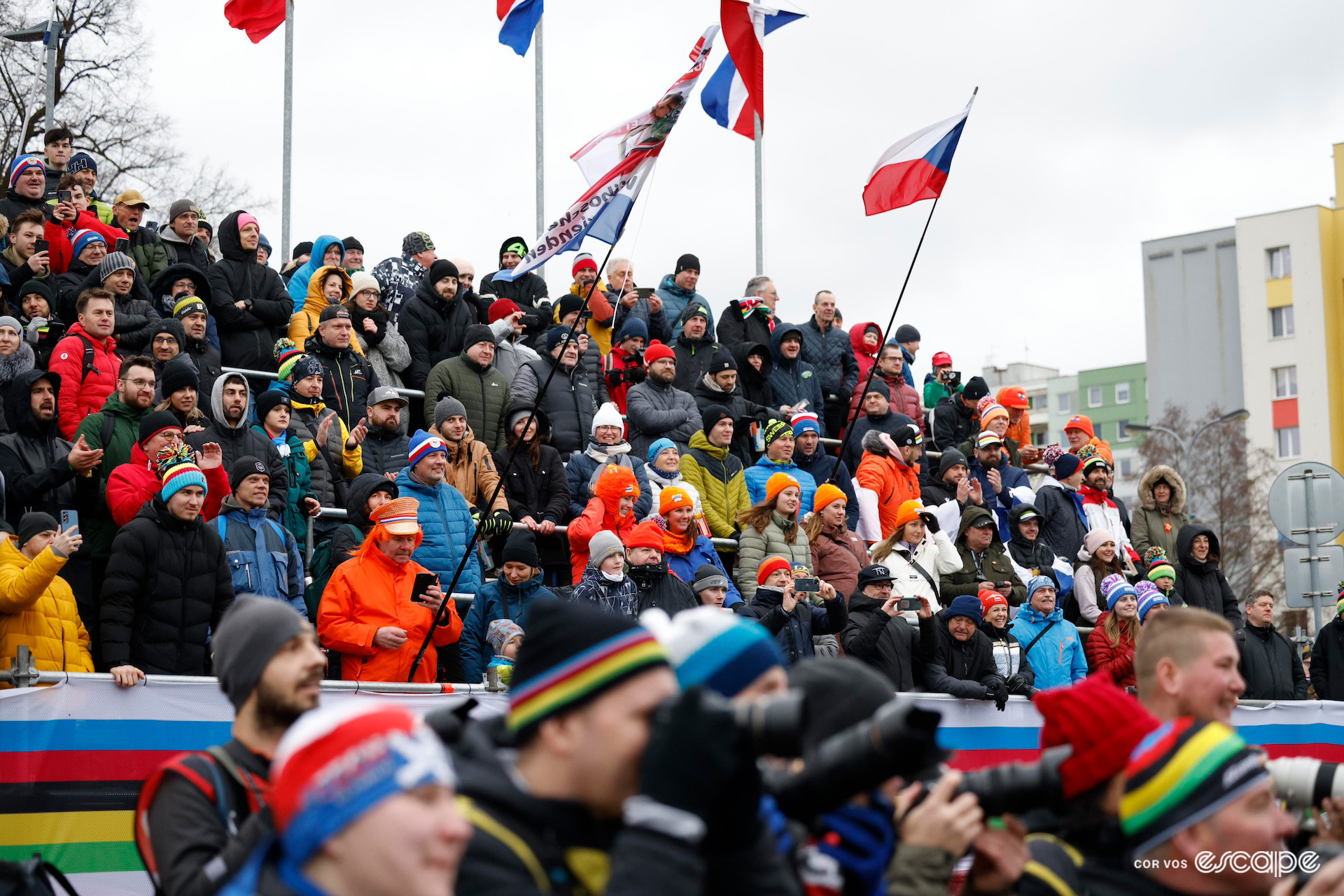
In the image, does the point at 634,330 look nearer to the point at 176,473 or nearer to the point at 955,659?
the point at 955,659

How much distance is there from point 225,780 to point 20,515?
5837mm

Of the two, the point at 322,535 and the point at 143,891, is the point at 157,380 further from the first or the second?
the point at 143,891

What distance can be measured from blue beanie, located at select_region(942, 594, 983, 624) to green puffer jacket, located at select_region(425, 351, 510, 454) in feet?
12.8

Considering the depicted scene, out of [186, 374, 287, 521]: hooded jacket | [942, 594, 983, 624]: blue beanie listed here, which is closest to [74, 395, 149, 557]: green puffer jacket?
[186, 374, 287, 521]: hooded jacket

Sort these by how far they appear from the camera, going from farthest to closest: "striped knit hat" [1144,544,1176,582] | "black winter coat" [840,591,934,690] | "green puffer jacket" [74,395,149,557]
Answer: "striped knit hat" [1144,544,1176,582], "black winter coat" [840,591,934,690], "green puffer jacket" [74,395,149,557]

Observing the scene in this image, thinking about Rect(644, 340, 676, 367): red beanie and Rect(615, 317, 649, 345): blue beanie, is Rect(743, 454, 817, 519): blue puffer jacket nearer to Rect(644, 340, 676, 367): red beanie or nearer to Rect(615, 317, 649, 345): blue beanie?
Rect(644, 340, 676, 367): red beanie

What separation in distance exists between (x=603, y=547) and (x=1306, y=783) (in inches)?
216

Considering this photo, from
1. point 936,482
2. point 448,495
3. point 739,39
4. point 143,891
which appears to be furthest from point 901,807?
point 936,482

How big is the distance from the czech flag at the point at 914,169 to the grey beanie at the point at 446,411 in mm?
3812

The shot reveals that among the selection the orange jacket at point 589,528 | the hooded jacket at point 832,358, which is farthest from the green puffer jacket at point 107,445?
the hooded jacket at point 832,358

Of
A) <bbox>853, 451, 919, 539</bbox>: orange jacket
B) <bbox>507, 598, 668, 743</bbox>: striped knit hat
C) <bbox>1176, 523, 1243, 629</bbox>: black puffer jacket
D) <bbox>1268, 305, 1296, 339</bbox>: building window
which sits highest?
<bbox>1268, 305, 1296, 339</bbox>: building window

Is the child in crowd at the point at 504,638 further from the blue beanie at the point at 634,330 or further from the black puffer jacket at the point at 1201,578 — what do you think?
the black puffer jacket at the point at 1201,578

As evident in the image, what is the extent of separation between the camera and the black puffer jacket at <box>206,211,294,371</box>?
11.5 meters

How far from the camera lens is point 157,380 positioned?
396 inches
